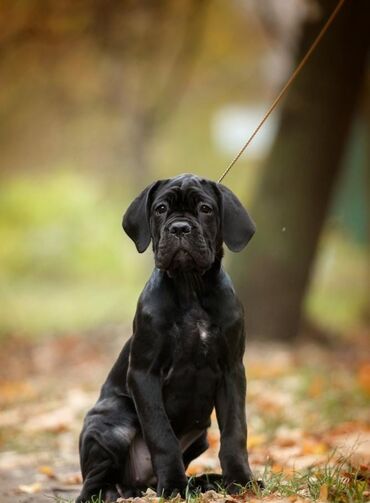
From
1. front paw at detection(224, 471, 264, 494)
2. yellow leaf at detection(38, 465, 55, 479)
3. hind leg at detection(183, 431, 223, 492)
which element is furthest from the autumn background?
hind leg at detection(183, 431, 223, 492)

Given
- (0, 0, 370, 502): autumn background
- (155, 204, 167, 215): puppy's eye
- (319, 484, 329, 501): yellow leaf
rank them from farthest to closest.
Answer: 1. (0, 0, 370, 502): autumn background
2. (155, 204, 167, 215): puppy's eye
3. (319, 484, 329, 501): yellow leaf

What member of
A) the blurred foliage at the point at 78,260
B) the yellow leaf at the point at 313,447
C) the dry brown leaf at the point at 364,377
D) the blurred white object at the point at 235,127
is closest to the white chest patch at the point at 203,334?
the yellow leaf at the point at 313,447

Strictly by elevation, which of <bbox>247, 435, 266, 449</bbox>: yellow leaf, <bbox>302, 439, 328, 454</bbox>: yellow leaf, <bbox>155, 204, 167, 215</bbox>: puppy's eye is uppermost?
<bbox>155, 204, 167, 215</bbox>: puppy's eye

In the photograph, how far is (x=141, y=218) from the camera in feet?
15.8

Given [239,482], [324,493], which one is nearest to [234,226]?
[239,482]

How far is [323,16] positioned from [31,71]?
34.0 ft

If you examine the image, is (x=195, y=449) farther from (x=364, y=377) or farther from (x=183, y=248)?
(x=364, y=377)

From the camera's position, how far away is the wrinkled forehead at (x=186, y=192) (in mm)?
4625

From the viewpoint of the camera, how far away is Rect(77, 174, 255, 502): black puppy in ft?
14.8

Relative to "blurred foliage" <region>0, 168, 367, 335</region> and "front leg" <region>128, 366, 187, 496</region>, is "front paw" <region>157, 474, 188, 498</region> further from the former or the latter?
"blurred foliage" <region>0, 168, 367, 335</region>

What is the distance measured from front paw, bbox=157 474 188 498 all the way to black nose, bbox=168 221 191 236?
124 cm

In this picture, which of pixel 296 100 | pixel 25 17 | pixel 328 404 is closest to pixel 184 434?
pixel 328 404

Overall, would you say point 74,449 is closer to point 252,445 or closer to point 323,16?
point 252,445

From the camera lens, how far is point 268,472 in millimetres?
5102
